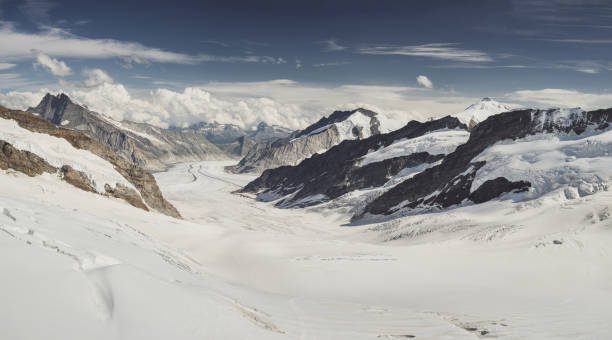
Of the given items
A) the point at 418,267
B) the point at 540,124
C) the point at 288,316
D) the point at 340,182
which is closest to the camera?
the point at 288,316

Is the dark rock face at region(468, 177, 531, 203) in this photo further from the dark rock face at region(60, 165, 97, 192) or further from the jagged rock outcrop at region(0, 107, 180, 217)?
the dark rock face at region(60, 165, 97, 192)

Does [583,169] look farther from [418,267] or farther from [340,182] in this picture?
[340,182]

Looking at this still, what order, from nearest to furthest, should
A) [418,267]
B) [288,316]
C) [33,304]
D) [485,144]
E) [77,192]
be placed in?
[33,304]
[288,316]
[418,267]
[77,192]
[485,144]

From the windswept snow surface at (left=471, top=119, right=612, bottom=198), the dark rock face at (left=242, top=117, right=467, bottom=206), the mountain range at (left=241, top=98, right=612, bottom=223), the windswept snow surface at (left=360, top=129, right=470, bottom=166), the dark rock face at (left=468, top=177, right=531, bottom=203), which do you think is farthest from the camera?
the dark rock face at (left=242, top=117, right=467, bottom=206)

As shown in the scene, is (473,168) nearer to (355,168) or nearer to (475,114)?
(355,168)

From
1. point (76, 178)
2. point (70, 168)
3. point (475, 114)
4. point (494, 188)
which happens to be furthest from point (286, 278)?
point (475, 114)

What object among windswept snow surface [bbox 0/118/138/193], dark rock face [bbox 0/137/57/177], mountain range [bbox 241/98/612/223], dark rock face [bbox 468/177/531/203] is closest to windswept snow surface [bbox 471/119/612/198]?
mountain range [bbox 241/98/612/223]

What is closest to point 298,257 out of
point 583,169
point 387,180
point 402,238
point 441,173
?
point 402,238
